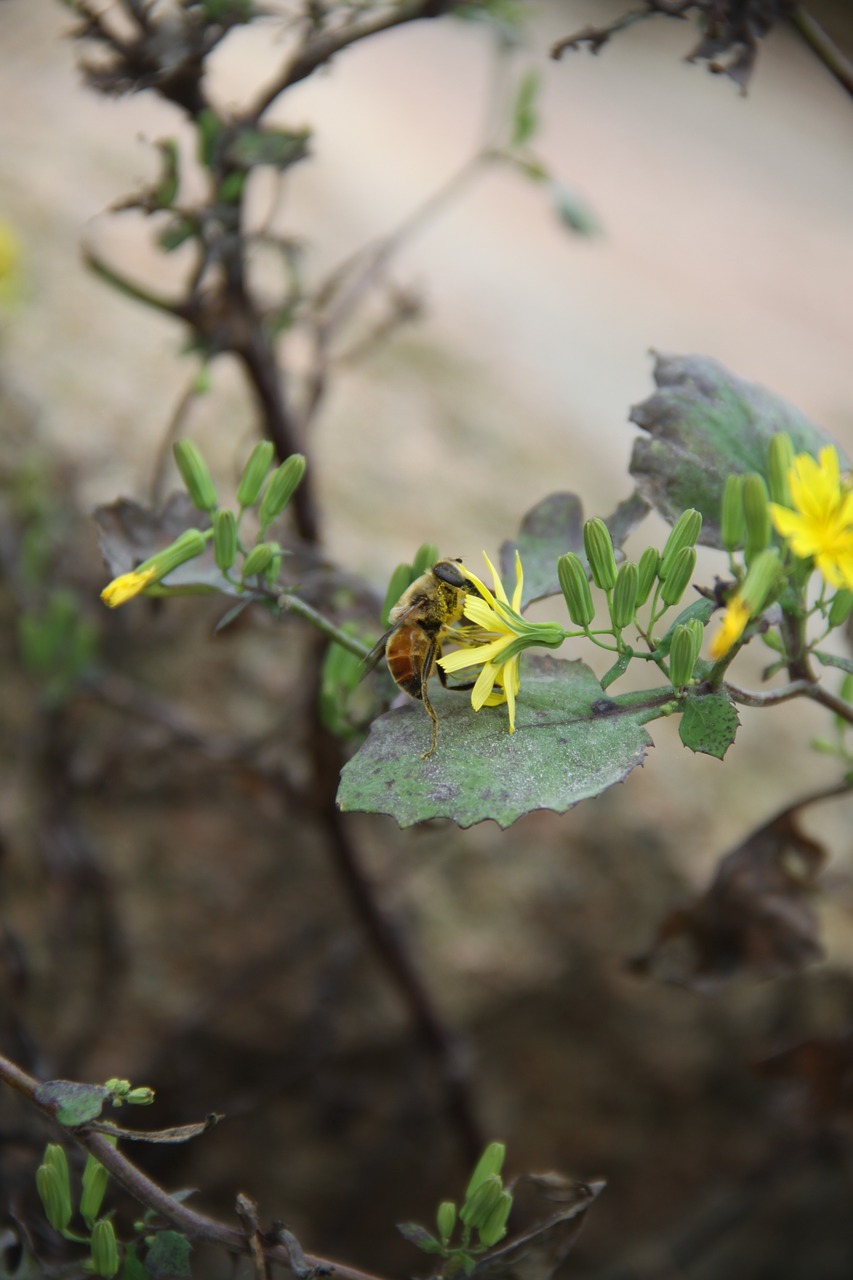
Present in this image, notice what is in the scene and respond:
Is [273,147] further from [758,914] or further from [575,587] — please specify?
[758,914]

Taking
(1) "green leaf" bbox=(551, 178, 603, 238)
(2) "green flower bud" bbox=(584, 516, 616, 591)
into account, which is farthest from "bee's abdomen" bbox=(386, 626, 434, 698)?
(1) "green leaf" bbox=(551, 178, 603, 238)

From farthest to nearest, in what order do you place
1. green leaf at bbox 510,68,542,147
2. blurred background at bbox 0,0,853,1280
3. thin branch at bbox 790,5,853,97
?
blurred background at bbox 0,0,853,1280
green leaf at bbox 510,68,542,147
thin branch at bbox 790,5,853,97

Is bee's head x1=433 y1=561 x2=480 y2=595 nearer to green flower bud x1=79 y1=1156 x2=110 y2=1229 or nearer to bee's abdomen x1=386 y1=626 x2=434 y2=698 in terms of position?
bee's abdomen x1=386 y1=626 x2=434 y2=698

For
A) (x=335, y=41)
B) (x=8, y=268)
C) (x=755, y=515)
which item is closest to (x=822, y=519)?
(x=755, y=515)

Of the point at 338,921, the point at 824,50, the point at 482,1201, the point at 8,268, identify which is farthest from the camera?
the point at 8,268

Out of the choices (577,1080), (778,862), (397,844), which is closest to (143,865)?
(397,844)

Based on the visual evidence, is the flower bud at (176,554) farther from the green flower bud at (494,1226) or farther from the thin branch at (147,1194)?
the green flower bud at (494,1226)
